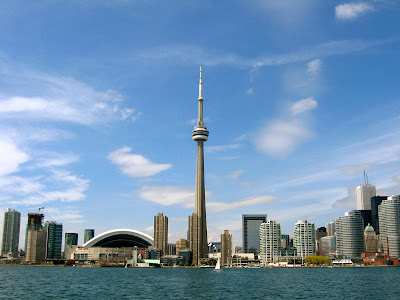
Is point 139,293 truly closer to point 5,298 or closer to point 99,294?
point 99,294

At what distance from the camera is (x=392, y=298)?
87.6m

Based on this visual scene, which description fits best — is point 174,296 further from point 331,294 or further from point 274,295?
point 331,294

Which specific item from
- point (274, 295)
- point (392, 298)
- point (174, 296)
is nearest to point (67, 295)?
point (174, 296)

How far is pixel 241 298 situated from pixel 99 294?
29389mm

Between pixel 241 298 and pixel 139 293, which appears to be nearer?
pixel 241 298

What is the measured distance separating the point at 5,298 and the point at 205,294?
39.2 metres

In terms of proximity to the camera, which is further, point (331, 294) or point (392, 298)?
point (331, 294)

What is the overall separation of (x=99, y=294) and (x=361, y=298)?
53068mm

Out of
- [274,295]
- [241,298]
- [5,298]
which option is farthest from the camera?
[274,295]

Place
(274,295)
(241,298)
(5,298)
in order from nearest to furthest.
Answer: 1. (5,298)
2. (241,298)
3. (274,295)

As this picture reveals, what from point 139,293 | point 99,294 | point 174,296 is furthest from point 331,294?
point 99,294

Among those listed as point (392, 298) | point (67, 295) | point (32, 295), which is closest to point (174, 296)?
point (67, 295)

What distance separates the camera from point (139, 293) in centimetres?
9594

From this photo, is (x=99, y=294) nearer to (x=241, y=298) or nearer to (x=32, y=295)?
(x=32, y=295)
